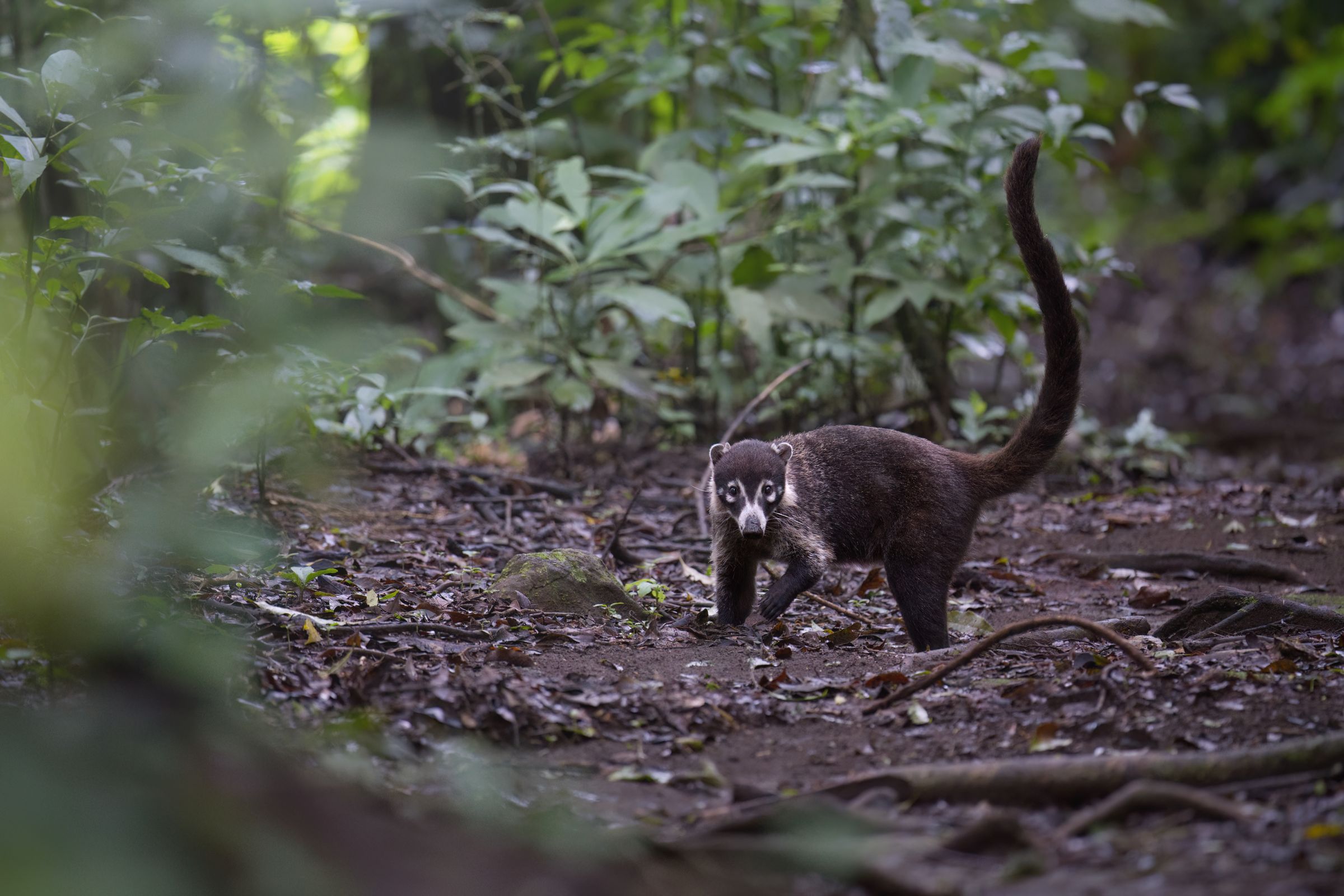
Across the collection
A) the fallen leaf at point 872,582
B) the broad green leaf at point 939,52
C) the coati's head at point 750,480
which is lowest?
the fallen leaf at point 872,582

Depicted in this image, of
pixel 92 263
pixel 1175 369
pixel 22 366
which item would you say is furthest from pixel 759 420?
pixel 1175 369

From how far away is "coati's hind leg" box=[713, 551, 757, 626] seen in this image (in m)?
4.72

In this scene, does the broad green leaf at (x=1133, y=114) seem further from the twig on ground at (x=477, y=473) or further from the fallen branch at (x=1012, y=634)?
the fallen branch at (x=1012, y=634)

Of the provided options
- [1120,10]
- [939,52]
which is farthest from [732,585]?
[1120,10]

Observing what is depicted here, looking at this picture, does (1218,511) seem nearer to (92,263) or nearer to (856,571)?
(856,571)

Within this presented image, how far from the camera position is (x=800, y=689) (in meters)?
3.65

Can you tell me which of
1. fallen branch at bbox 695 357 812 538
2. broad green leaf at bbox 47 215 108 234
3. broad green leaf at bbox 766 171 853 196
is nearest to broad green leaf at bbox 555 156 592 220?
broad green leaf at bbox 766 171 853 196

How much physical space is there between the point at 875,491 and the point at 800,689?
1.38 m

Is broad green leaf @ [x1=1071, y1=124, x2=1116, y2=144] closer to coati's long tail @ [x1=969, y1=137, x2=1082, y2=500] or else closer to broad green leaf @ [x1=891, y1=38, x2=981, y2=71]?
broad green leaf @ [x1=891, y1=38, x2=981, y2=71]

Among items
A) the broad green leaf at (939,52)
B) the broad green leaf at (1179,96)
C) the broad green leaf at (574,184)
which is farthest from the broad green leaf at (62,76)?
the broad green leaf at (1179,96)

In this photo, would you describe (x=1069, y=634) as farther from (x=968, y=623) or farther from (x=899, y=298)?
(x=899, y=298)

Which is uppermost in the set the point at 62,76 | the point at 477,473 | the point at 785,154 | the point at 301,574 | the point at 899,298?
the point at 62,76

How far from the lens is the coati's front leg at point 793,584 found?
15.2 ft

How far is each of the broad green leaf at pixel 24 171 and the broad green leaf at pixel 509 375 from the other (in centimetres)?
320
